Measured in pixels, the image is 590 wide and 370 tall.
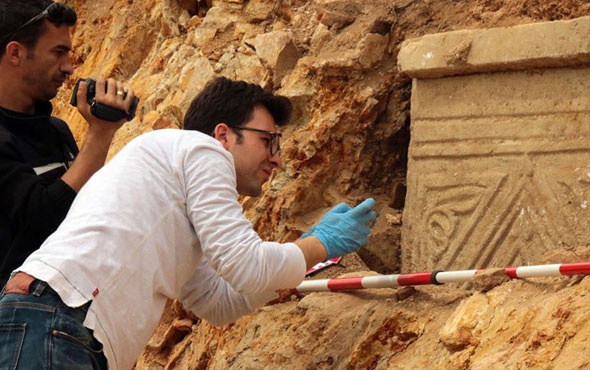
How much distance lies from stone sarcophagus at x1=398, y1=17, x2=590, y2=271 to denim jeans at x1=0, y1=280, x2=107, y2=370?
5.97 feet

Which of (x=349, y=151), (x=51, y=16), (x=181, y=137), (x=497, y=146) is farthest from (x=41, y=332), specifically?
(x=349, y=151)

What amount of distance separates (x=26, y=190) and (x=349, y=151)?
74.9 inches

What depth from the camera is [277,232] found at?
4.54m

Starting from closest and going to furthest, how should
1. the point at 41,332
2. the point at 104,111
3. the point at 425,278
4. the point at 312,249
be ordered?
the point at 41,332, the point at 312,249, the point at 104,111, the point at 425,278

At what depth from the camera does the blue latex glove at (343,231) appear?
131 inches

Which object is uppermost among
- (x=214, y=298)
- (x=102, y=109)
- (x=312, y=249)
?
(x=102, y=109)

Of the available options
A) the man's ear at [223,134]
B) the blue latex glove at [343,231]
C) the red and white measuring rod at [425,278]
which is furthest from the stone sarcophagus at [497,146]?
the man's ear at [223,134]

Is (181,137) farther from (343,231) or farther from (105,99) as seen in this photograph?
(343,231)

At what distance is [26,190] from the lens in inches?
122

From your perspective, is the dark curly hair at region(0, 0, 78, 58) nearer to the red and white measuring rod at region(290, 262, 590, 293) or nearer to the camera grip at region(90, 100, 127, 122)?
the camera grip at region(90, 100, 127, 122)

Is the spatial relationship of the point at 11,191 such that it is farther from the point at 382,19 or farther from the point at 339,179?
A: the point at 382,19

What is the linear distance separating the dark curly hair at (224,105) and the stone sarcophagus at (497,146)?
1.03 metres

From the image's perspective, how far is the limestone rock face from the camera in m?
3.15

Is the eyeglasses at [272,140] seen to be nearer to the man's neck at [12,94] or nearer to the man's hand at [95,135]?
the man's hand at [95,135]
